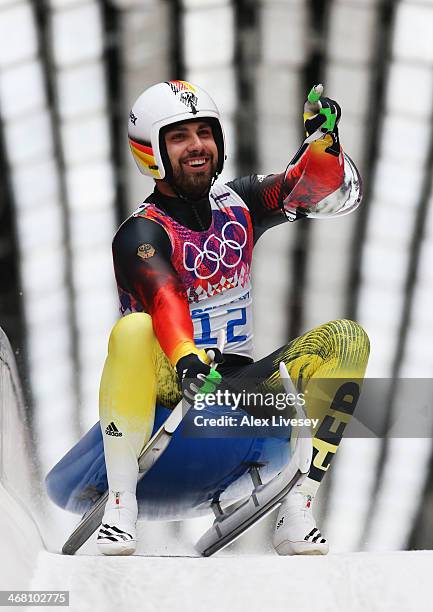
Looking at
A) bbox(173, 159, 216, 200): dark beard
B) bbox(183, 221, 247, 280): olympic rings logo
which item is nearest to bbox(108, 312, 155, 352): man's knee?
bbox(183, 221, 247, 280): olympic rings logo

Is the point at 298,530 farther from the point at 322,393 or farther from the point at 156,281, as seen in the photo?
the point at 156,281

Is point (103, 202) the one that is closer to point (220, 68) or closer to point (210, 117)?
point (220, 68)

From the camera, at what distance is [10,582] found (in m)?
3.52

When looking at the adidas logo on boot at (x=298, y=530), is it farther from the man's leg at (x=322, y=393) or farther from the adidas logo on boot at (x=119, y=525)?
the adidas logo on boot at (x=119, y=525)

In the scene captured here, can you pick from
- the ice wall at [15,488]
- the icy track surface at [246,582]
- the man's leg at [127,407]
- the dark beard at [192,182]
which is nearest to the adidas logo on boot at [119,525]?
the man's leg at [127,407]

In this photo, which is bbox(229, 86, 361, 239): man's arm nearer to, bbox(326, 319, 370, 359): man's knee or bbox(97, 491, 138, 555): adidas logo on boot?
bbox(326, 319, 370, 359): man's knee

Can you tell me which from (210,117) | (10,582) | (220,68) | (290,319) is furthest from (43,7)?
(10,582)

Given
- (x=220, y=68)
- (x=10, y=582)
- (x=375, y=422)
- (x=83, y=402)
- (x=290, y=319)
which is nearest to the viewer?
(x=10, y=582)

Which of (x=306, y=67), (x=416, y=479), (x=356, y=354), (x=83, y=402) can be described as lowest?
(x=416, y=479)

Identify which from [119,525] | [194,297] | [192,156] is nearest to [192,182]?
[192,156]

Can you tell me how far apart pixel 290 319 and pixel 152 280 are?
1738 millimetres

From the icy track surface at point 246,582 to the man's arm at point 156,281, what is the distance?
66cm

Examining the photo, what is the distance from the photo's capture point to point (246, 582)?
11.9ft

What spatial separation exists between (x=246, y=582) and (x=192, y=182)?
1.35m
